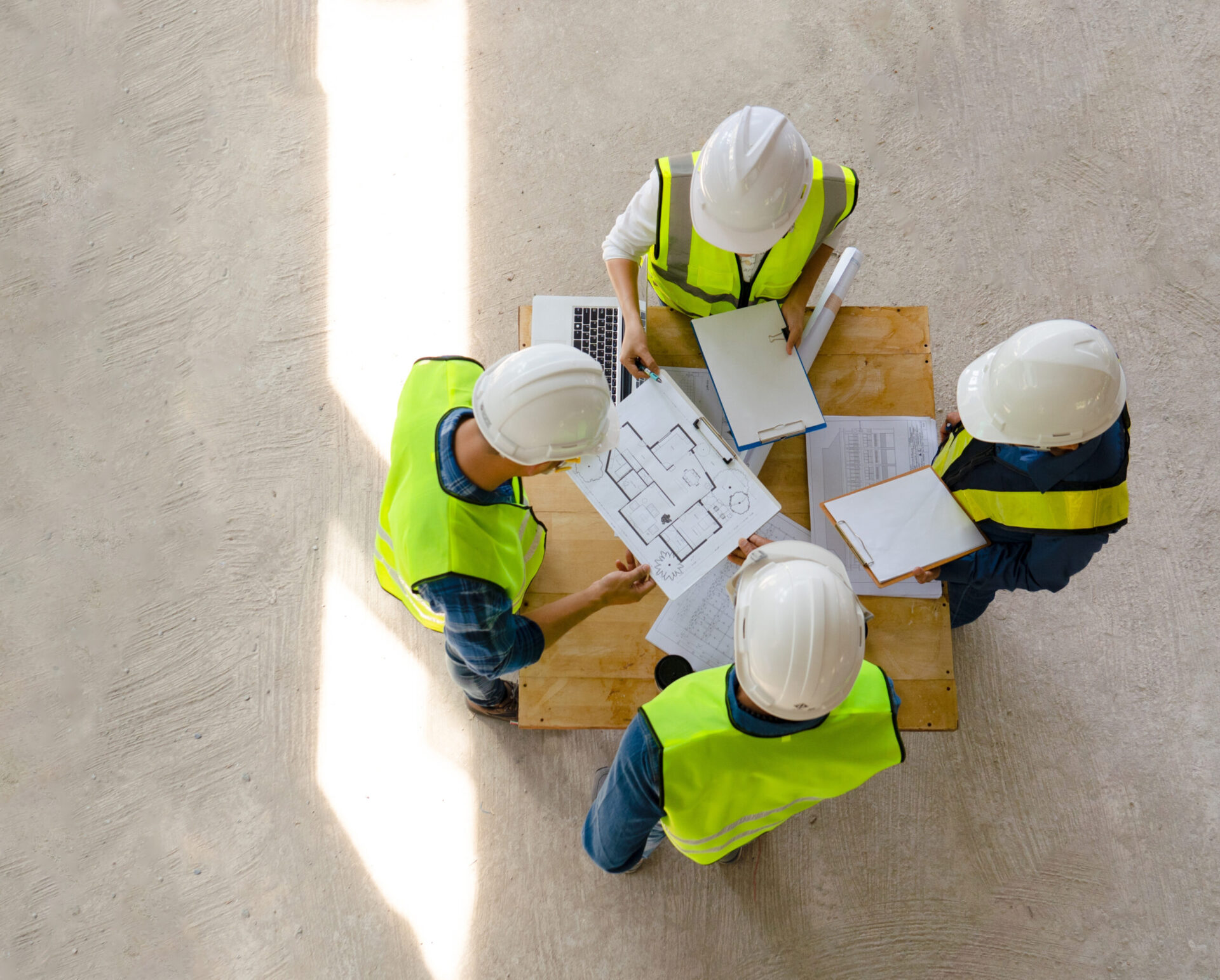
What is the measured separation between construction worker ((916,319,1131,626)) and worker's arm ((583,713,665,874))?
93cm

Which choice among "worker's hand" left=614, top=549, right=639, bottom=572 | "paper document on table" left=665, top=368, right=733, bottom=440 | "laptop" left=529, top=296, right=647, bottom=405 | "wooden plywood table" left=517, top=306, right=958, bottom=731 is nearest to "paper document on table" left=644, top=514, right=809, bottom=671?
"wooden plywood table" left=517, top=306, right=958, bottom=731

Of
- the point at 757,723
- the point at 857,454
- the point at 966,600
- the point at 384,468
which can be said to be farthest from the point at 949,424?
the point at 384,468

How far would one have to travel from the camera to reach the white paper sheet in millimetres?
1946

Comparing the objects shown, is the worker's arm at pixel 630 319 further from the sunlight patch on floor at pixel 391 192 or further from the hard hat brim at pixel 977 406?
the sunlight patch on floor at pixel 391 192

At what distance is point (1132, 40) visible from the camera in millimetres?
3545

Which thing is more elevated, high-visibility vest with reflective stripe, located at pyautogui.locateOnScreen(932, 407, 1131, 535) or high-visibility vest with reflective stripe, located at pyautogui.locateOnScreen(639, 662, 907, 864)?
high-visibility vest with reflective stripe, located at pyautogui.locateOnScreen(932, 407, 1131, 535)

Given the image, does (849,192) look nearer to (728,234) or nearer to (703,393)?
(728,234)

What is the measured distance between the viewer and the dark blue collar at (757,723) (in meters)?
1.52

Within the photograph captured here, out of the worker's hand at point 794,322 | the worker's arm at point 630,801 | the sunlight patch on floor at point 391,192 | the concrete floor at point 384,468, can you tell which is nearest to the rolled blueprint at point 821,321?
the worker's hand at point 794,322

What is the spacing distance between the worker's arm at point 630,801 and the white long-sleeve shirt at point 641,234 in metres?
1.30

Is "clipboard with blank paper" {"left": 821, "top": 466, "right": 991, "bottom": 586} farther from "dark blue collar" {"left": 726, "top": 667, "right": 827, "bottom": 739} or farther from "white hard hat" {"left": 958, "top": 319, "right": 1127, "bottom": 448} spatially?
"dark blue collar" {"left": 726, "top": 667, "right": 827, "bottom": 739}

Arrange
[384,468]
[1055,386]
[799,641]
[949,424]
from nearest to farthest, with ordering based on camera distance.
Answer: [799,641] → [1055,386] → [949,424] → [384,468]

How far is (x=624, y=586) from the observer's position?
75.2 inches

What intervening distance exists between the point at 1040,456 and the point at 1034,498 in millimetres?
107
